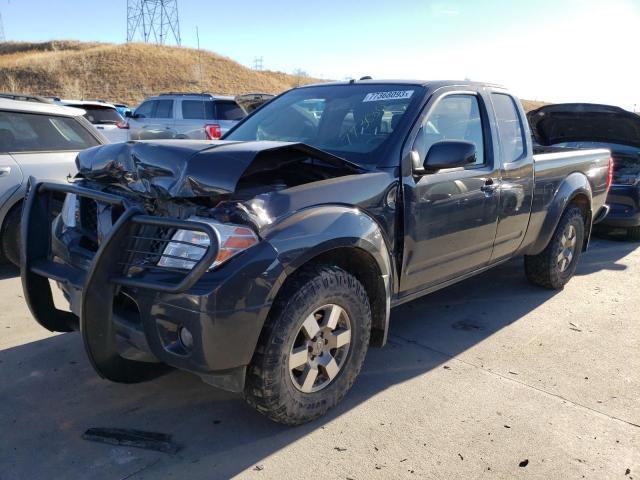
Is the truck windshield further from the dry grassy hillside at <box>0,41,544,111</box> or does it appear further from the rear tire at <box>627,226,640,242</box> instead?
the dry grassy hillside at <box>0,41,544,111</box>

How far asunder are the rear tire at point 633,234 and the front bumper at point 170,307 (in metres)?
7.08

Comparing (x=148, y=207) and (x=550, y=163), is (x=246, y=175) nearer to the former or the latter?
(x=148, y=207)

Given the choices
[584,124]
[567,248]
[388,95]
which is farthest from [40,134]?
[584,124]

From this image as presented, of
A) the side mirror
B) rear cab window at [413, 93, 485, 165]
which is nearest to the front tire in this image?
the side mirror

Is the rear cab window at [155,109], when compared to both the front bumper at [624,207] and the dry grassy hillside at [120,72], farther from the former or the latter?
the dry grassy hillside at [120,72]

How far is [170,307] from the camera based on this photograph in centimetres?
235

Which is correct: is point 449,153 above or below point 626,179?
above

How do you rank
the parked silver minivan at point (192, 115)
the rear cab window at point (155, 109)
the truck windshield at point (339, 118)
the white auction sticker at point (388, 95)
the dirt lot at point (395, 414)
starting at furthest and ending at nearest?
1. the rear cab window at point (155, 109)
2. the parked silver minivan at point (192, 115)
3. the white auction sticker at point (388, 95)
4. the truck windshield at point (339, 118)
5. the dirt lot at point (395, 414)

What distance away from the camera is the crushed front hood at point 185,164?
2.47 meters

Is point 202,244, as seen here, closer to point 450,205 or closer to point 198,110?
point 450,205

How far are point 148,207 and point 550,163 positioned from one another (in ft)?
11.8

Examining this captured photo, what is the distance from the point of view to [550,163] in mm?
4770

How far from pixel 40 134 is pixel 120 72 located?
174ft

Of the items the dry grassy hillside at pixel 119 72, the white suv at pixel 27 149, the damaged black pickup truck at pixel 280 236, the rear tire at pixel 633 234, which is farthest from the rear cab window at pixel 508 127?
the dry grassy hillside at pixel 119 72
